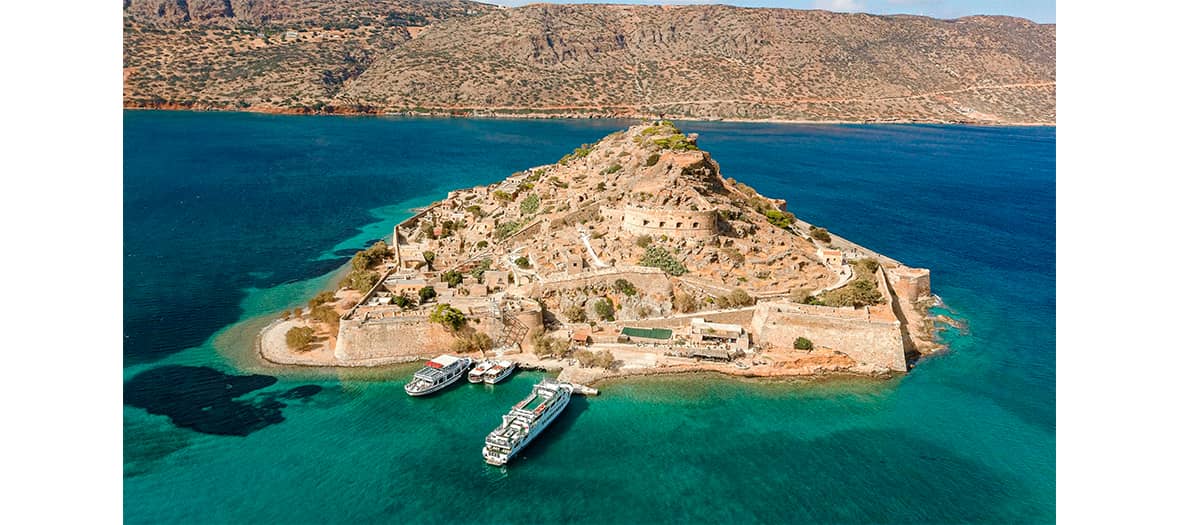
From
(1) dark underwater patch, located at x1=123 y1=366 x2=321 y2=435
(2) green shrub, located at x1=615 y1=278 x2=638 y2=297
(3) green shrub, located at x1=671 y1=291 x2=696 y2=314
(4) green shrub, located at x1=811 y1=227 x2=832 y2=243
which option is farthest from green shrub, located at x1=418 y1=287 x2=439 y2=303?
(4) green shrub, located at x1=811 y1=227 x2=832 y2=243

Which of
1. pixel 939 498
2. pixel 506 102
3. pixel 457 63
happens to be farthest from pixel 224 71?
pixel 939 498

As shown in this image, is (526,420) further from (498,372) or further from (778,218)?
(778,218)

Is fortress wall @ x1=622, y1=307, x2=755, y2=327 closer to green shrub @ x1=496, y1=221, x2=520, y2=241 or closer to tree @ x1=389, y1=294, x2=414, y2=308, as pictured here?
tree @ x1=389, y1=294, x2=414, y2=308

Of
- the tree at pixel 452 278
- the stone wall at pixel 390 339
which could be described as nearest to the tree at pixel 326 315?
the stone wall at pixel 390 339

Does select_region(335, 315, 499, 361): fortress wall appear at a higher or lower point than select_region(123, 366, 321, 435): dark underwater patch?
higher

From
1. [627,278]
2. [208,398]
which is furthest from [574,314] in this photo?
[208,398]

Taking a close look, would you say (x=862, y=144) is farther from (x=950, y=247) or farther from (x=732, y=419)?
(x=732, y=419)
